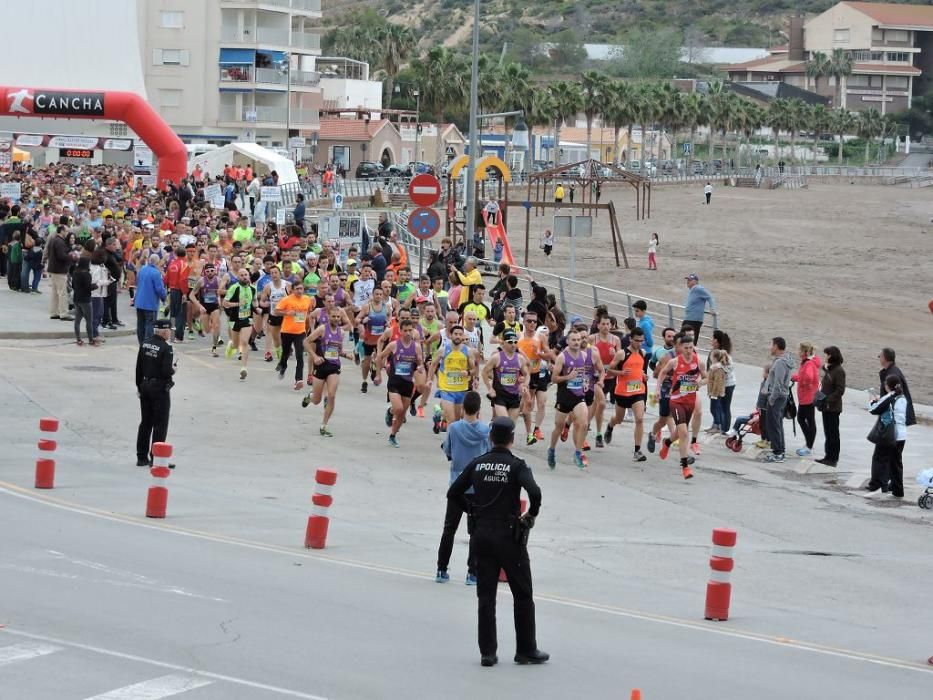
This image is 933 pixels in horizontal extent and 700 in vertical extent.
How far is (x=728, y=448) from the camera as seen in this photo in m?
19.8

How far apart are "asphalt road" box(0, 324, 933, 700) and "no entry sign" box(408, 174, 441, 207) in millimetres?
6354

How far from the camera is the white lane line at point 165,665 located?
27.1ft

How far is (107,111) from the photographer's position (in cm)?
4394

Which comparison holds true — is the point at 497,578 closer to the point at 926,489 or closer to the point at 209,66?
the point at 926,489

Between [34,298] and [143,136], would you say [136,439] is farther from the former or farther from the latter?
[143,136]

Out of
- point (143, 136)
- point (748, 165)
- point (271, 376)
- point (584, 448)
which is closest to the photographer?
point (584, 448)

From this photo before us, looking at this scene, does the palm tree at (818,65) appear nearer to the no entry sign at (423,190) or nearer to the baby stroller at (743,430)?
the no entry sign at (423,190)

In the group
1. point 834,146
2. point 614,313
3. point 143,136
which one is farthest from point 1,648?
point 834,146

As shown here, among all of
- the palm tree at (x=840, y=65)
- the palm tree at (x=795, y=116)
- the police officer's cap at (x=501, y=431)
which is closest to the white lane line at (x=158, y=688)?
the police officer's cap at (x=501, y=431)

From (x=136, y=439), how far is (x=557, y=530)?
19.1 ft

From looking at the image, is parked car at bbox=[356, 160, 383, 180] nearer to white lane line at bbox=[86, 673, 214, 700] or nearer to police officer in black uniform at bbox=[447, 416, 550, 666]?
police officer in black uniform at bbox=[447, 416, 550, 666]

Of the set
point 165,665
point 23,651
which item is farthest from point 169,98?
point 165,665

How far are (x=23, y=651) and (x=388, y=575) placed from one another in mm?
3521

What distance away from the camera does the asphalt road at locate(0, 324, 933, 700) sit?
888 centimetres
